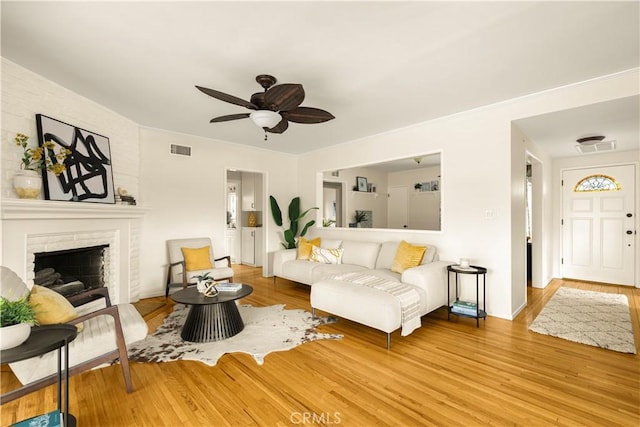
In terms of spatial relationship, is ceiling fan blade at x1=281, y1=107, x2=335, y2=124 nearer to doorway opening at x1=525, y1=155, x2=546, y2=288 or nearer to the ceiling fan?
the ceiling fan

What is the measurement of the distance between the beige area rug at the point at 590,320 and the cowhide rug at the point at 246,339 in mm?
2430

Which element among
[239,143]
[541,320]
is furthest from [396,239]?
[239,143]

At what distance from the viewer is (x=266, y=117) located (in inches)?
108

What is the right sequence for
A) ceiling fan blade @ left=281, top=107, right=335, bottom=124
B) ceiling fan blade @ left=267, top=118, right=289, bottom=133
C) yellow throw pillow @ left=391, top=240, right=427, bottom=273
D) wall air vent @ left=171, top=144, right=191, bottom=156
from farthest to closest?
1. wall air vent @ left=171, top=144, right=191, bottom=156
2. yellow throw pillow @ left=391, top=240, right=427, bottom=273
3. ceiling fan blade @ left=267, top=118, right=289, bottom=133
4. ceiling fan blade @ left=281, top=107, right=335, bottom=124

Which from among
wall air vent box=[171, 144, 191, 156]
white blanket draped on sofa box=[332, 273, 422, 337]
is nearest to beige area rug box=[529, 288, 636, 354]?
white blanket draped on sofa box=[332, 273, 422, 337]

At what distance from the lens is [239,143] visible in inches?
213

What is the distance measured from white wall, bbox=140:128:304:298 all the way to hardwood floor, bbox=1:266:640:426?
2398mm

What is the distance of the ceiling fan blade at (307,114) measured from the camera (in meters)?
2.79

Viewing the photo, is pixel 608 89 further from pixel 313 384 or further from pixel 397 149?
pixel 313 384

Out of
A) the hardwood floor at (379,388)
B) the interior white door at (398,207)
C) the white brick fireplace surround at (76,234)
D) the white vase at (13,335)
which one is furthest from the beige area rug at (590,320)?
the white brick fireplace surround at (76,234)

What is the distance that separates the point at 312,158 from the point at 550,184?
4.66 meters

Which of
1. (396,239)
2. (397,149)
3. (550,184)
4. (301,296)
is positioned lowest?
(301,296)

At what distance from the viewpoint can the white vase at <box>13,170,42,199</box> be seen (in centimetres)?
259

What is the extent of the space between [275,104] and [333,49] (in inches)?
25.6
